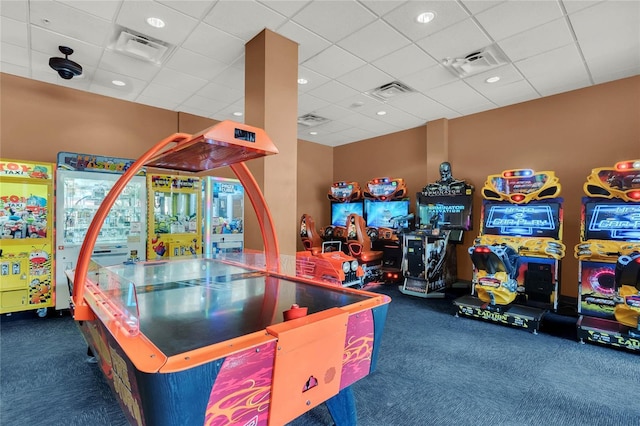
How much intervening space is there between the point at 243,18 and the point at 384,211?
14.3ft

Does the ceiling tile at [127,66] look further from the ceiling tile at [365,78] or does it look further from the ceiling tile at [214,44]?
the ceiling tile at [365,78]

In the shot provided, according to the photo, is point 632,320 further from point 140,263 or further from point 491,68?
point 140,263

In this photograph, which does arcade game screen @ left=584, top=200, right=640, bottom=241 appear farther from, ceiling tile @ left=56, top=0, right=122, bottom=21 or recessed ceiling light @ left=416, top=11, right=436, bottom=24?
ceiling tile @ left=56, top=0, right=122, bottom=21

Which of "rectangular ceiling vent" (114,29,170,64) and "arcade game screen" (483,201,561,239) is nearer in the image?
"rectangular ceiling vent" (114,29,170,64)

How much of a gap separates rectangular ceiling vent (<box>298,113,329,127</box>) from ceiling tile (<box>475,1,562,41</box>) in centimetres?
317

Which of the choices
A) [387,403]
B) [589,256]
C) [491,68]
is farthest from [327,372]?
[491,68]

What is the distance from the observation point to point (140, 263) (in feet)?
9.05

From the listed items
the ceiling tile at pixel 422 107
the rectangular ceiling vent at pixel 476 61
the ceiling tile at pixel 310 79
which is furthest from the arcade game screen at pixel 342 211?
the rectangular ceiling vent at pixel 476 61

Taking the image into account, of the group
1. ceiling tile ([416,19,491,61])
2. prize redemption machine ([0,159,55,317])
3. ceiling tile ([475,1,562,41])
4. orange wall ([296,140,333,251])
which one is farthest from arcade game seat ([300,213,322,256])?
ceiling tile ([475,1,562,41])

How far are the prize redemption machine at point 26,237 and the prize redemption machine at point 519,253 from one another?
5096 millimetres

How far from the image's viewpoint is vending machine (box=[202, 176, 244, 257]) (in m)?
4.69

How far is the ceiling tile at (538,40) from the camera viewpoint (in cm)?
299

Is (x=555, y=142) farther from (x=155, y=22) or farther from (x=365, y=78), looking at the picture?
(x=155, y=22)

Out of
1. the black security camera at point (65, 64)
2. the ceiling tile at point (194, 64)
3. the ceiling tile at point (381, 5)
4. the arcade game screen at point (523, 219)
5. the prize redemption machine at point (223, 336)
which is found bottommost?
the prize redemption machine at point (223, 336)
